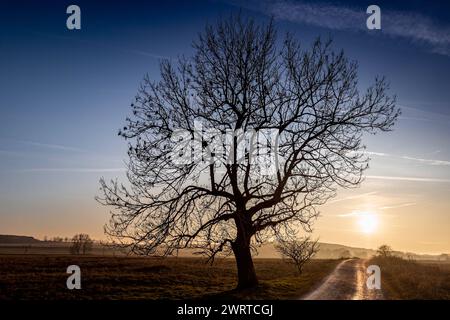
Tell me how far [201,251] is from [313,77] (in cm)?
1040

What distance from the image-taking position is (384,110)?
19672 millimetres

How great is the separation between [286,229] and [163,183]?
7.23 metres

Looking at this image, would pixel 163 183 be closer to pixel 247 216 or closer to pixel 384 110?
pixel 247 216

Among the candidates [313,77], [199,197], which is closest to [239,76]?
[313,77]

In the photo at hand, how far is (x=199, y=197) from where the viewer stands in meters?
20.7

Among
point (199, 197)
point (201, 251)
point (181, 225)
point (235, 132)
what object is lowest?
point (201, 251)
